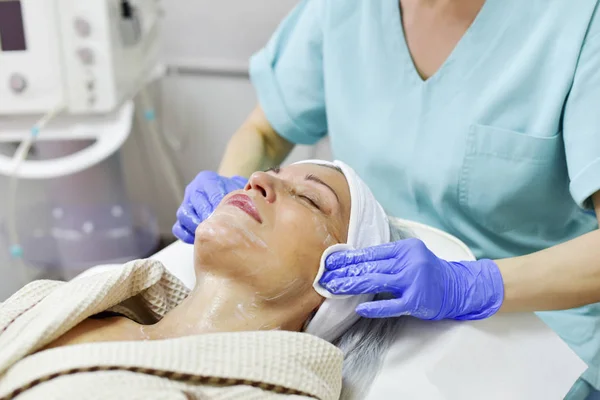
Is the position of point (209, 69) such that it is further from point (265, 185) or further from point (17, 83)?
point (265, 185)

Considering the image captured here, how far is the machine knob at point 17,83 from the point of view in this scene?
1633mm

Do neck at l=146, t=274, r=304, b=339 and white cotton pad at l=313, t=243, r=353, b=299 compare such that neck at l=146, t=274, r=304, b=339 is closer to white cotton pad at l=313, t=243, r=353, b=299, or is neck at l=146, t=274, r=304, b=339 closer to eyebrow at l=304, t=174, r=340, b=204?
white cotton pad at l=313, t=243, r=353, b=299

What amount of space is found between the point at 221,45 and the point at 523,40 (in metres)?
1.25

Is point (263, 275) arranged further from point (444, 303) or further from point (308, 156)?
point (308, 156)

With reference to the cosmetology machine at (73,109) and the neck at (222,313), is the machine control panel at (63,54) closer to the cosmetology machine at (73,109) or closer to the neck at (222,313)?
the cosmetology machine at (73,109)

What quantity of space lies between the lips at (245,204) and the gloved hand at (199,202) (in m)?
0.16

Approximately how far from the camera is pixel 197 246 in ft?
2.97

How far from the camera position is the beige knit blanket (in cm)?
70

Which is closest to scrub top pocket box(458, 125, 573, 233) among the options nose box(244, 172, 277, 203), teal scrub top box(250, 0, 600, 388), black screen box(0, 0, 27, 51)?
teal scrub top box(250, 0, 600, 388)

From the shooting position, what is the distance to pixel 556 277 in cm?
92

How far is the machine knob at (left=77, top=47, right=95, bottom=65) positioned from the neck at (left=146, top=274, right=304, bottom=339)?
3.23 ft

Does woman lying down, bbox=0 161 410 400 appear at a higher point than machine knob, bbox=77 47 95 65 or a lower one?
lower

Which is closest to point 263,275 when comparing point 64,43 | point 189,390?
point 189,390

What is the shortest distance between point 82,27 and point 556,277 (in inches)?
52.0
